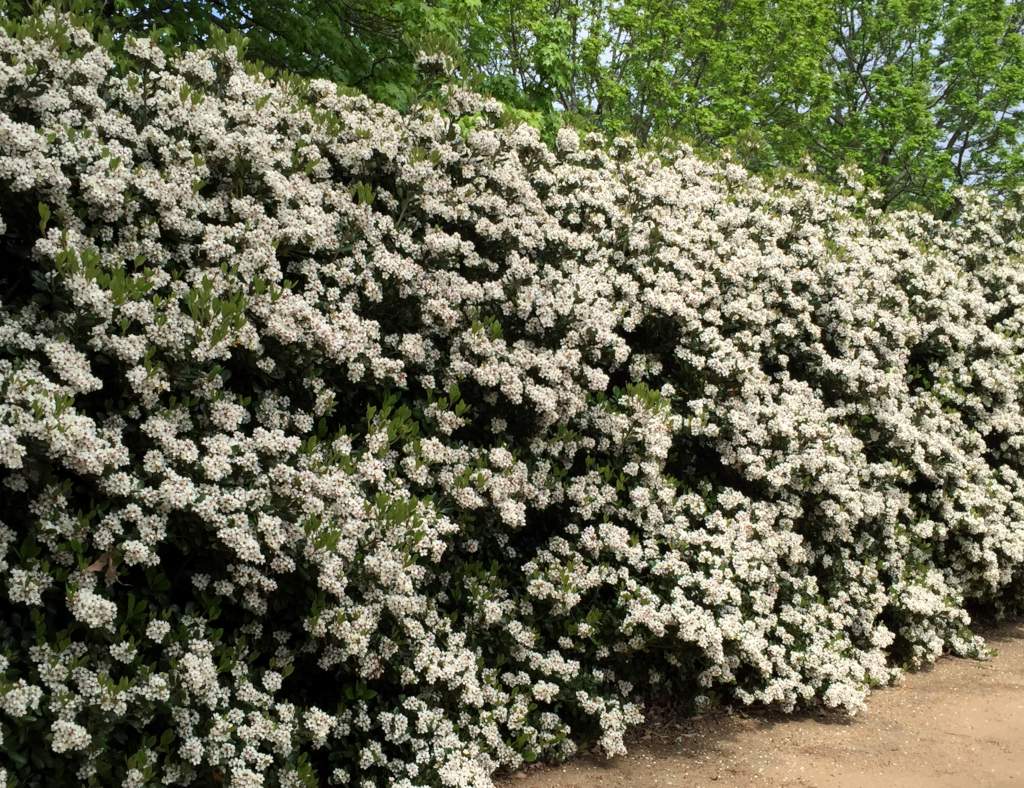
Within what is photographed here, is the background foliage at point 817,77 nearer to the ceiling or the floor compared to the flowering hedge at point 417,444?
nearer to the ceiling

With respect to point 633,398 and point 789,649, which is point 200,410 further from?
point 789,649

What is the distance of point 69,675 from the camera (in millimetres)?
4094

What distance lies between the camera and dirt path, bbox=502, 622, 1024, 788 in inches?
245

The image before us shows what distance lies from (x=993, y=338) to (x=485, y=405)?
661cm

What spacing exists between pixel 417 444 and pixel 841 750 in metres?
3.68

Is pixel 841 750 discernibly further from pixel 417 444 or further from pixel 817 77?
pixel 817 77

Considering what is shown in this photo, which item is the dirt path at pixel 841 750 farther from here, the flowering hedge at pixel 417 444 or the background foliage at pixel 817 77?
the background foliage at pixel 817 77

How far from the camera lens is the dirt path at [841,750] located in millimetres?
6211

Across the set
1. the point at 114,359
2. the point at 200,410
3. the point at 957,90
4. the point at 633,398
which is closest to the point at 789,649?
the point at 633,398

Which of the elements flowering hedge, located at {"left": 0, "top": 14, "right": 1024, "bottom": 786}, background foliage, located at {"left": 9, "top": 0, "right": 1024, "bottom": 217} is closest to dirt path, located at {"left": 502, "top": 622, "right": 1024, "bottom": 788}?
flowering hedge, located at {"left": 0, "top": 14, "right": 1024, "bottom": 786}

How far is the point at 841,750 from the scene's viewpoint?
6.71 metres

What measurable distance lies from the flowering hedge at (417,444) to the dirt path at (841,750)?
222 mm

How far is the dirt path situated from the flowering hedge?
0.22 m

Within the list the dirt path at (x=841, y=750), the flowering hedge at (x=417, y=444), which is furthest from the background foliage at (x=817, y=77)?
the dirt path at (x=841, y=750)
